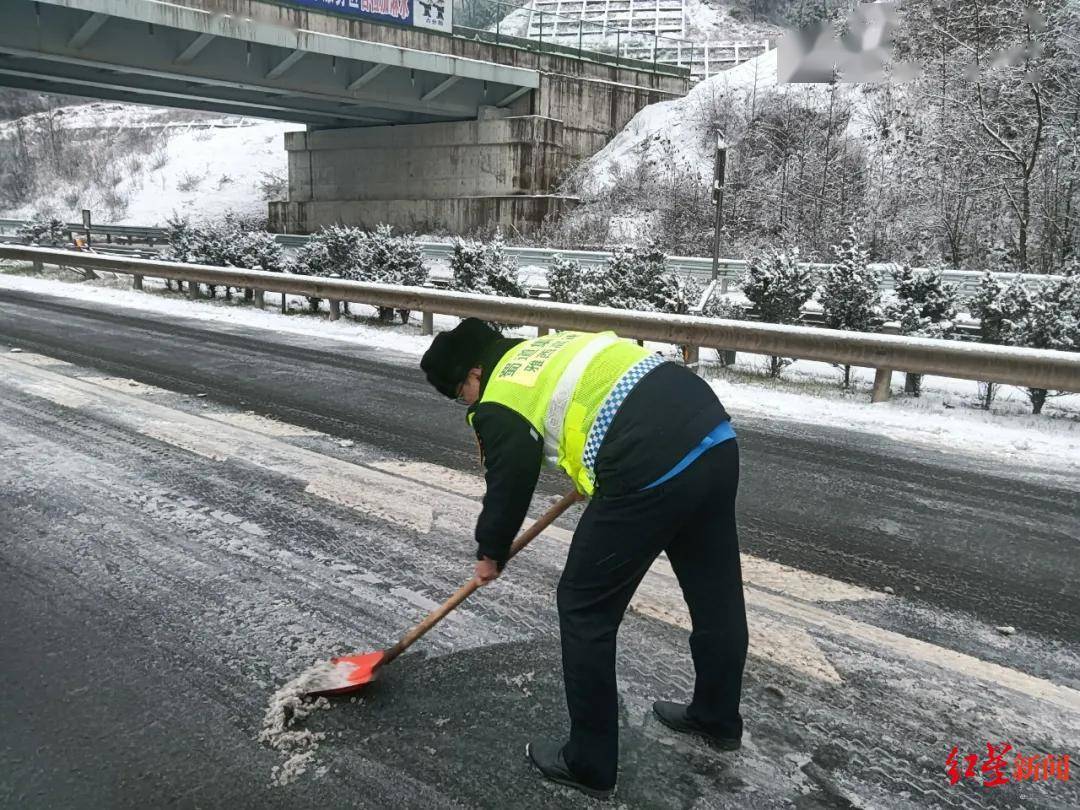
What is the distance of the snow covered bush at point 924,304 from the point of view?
9914 millimetres

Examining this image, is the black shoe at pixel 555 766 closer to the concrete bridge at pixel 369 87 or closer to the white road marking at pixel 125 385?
the white road marking at pixel 125 385

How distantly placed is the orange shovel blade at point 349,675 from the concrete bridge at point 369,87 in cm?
2182

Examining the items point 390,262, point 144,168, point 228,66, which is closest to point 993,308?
point 390,262

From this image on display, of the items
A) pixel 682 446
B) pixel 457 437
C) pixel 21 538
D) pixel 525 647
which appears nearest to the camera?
pixel 682 446

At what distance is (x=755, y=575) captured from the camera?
368 cm

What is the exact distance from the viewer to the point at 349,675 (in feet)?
8.86

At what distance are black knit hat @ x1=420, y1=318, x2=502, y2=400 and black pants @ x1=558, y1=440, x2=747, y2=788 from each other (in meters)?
0.59

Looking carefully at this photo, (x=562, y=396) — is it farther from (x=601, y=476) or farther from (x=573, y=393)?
(x=601, y=476)

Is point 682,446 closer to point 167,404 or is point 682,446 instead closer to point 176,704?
point 176,704

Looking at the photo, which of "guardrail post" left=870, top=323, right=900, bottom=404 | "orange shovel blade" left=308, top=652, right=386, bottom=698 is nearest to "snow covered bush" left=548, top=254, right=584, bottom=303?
"guardrail post" left=870, top=323, right=900, bottom=404

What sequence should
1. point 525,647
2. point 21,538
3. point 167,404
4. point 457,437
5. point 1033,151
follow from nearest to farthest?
1. point 525,647
2. point 21,538
3. point 457,437
4. point 167,404
5. point 1033,151

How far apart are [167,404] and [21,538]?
2.86m

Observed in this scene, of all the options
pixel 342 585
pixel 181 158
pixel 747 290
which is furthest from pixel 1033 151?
pixel 181 158

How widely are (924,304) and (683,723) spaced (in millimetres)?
9062
